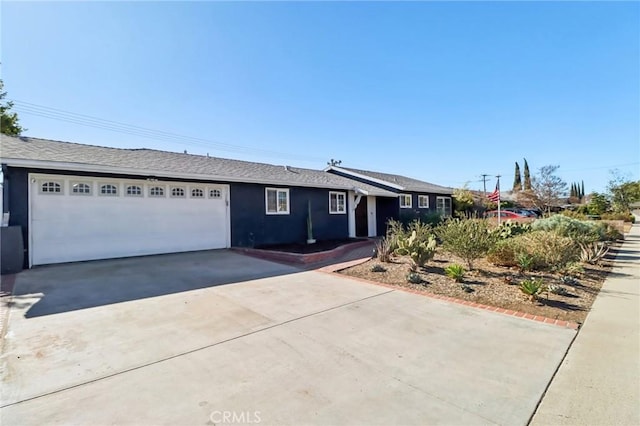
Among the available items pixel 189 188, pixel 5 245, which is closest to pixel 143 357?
pixel 5 245

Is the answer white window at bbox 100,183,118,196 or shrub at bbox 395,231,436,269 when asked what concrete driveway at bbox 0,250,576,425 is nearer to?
shrub at bbox 395,231,436,269

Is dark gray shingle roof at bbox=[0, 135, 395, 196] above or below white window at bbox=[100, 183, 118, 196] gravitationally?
above

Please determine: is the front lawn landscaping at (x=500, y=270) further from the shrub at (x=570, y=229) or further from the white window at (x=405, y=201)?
the white window at (x=405, y=201)

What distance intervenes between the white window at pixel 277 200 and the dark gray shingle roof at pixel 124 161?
0.54 m

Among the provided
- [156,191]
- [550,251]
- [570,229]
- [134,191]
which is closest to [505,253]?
[550,251]

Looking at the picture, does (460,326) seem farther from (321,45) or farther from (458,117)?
(458,117)

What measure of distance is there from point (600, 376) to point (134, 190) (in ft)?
36.1

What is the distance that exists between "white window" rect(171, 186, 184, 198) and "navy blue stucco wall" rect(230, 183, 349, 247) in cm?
183

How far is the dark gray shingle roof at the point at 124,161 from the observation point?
26.4 ft

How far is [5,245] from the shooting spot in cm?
726

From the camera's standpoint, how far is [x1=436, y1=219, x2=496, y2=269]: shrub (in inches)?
286

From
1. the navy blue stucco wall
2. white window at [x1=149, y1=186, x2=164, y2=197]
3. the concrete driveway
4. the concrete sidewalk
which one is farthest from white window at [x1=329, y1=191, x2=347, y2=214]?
the concrete sidewalk

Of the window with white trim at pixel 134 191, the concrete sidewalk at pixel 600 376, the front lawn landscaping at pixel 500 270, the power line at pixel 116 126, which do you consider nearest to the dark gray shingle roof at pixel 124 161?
the window with white trim at pixel 134 191

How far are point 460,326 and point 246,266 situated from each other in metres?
5.76
